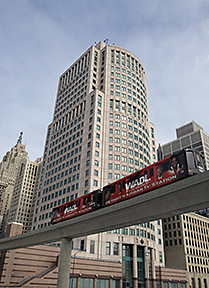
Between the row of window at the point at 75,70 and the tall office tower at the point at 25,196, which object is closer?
the row of window at the point at 75,70

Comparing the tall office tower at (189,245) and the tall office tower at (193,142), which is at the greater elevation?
the tall office tower at (193,142)

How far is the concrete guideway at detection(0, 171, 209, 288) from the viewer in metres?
22.7

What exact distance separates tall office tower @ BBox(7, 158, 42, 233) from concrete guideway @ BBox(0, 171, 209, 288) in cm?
13282

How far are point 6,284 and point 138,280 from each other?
106ft

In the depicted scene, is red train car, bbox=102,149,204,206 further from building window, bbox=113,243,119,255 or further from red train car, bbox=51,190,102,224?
building window, bbox=113,243,119,255

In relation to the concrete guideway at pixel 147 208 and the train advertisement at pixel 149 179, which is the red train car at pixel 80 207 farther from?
the concrete guideway at pixel 147 208

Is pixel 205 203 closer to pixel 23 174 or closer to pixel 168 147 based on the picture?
pixel 23 174

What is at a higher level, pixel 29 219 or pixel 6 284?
pixel 29 219

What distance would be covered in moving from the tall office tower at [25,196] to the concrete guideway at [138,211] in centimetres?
13282

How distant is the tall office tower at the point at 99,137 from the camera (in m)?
70.4

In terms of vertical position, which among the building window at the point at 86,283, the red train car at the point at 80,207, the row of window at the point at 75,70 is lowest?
the building window at the point at 86,283

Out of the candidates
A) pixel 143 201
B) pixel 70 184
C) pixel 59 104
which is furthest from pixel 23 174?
pixel 143 201

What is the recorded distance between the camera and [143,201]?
87.8ft

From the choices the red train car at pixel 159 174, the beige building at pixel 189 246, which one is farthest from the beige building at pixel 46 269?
the beige building at pixel 189 246
